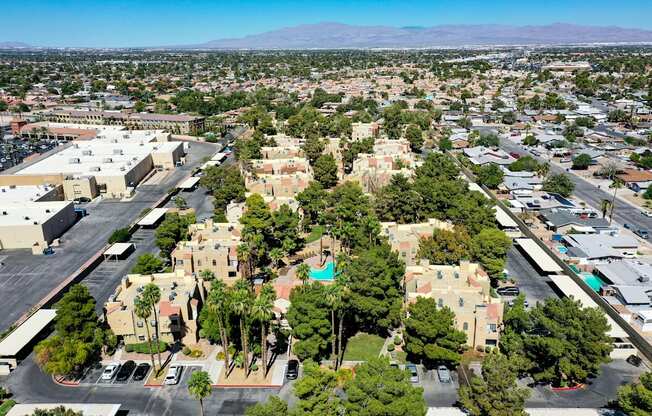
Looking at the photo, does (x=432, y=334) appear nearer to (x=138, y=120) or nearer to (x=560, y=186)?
(x=560, y=186)

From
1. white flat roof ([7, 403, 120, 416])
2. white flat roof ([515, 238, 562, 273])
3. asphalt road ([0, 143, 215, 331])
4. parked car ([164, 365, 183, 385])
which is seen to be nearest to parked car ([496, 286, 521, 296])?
white flat roof ([515, 238, 562, 273])

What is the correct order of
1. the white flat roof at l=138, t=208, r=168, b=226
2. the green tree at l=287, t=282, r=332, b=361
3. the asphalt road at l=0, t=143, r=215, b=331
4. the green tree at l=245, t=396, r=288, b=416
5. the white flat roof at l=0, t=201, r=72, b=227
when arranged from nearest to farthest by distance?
the green tree at l=245, t=396, r=288, b=416
the green tree at l=287, t=282, r=332, b=361
the asphalt road at l=0, t=143, r=215, b=331
the white flat roof at l=0, t=201, r=72, b=227
the white flat roof at l=138, t=208, r=168, b=226

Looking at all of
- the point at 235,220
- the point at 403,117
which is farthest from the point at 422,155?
Result: the point at 235,220

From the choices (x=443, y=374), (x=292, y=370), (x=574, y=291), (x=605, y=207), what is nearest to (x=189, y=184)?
(x=292, y=370)

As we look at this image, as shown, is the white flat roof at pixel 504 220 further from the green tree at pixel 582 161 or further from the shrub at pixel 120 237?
the shrub at pixel 120 237

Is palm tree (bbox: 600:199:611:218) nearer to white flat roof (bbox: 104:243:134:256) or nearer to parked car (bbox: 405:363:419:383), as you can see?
parked car (bbox: 405:363:419:383)

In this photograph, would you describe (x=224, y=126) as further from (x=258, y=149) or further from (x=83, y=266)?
(x=83, y=266)

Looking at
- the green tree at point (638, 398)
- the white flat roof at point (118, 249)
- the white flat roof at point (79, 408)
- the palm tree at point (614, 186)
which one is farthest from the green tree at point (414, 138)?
the white flat roof at point (79, 408)
